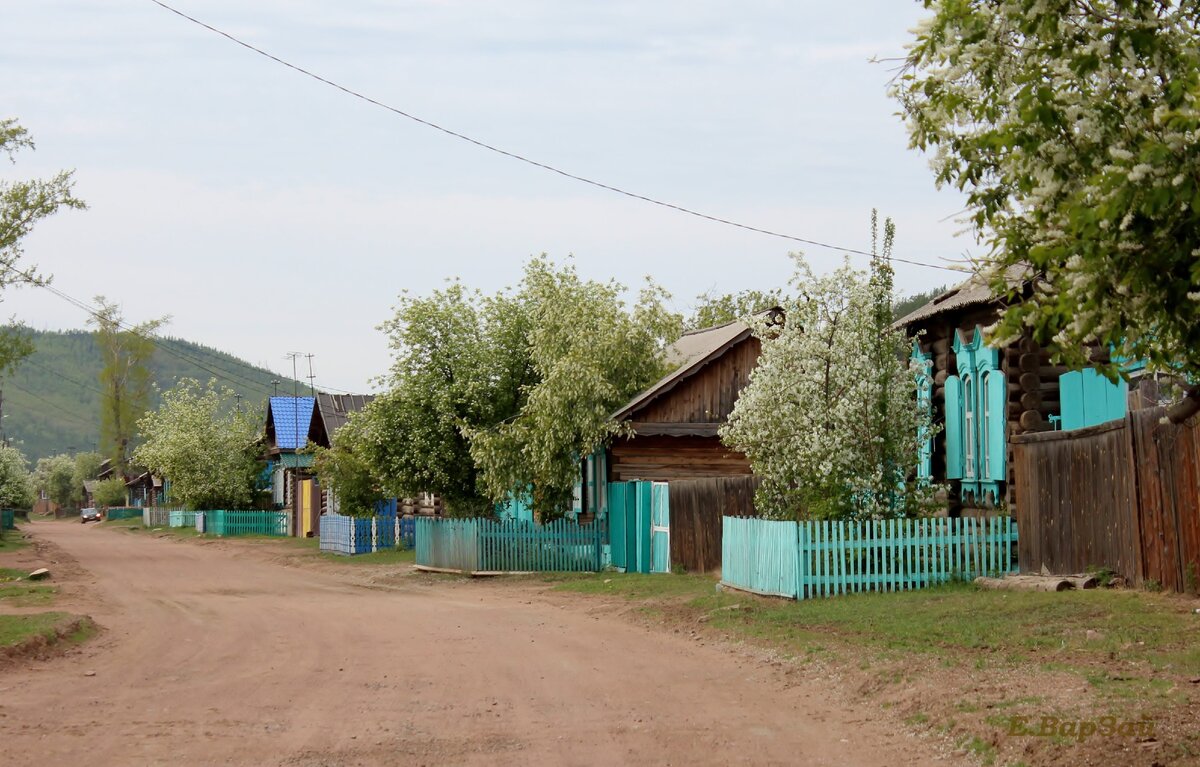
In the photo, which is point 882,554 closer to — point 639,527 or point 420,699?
point 420,699

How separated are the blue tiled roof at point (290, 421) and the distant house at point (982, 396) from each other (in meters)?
44.3

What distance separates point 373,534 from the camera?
41156 millimetres

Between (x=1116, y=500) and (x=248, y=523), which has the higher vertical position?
(x=1116, y=500)

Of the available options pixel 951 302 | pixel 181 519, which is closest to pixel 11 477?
pixel 181 519

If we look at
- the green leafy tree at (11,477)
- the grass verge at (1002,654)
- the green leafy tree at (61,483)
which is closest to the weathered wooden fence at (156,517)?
the green leafy tree at (11,477)

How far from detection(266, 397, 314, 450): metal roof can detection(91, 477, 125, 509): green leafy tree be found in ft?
175

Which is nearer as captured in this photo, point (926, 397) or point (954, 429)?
point (954, 429)

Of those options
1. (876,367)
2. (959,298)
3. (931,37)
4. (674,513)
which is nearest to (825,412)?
(876,367)

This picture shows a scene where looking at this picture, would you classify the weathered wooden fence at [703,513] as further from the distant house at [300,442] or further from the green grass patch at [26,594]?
the distant house at [300,442]

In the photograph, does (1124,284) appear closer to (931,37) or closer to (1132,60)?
(1132,60)

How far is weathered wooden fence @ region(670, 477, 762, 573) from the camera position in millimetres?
23812

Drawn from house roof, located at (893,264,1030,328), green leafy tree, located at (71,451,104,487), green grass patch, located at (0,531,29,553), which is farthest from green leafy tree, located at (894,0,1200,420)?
green leafy tree, located at (71,451,104,487)

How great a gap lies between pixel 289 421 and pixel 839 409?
161 feet

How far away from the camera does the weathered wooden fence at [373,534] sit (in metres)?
40.9
